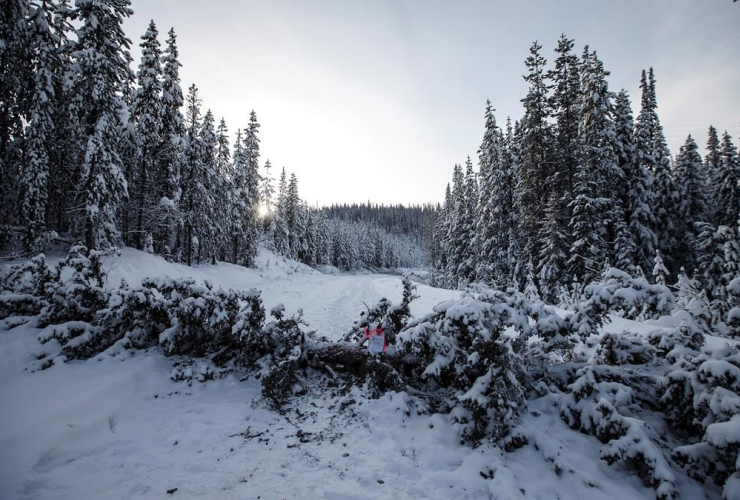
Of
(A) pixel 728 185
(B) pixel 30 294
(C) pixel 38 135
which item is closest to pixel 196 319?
(B) pixel 30 294

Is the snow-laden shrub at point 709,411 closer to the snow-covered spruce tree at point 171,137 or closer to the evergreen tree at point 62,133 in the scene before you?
the evergreen tree at point 62,133

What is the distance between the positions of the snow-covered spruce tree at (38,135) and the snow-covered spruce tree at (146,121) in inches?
212

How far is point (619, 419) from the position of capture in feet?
11.5

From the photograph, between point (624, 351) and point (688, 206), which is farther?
point (688, 206)

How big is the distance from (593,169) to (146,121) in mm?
26933

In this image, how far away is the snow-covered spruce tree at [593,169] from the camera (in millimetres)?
16703

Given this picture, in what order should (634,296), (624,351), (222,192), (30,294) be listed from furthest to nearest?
1. (222,192)
2. (30,294)
3. (624,351)
4. (634,296)

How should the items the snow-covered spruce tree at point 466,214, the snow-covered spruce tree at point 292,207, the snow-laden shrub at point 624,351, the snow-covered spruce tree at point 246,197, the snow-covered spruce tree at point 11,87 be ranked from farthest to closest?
the snow-covered spruce tree at point 292,207 < the snow-covered spruce tree at point 466,214 < the snow-covered spruce tree at point 246,197 < the snow-covered spruce tree at point 11,87 < the snow-laden shrub at point 624,351

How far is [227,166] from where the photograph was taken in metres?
35.1

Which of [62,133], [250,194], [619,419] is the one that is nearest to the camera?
[619,419]

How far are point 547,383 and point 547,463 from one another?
1495mm

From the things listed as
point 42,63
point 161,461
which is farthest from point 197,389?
point 42,63

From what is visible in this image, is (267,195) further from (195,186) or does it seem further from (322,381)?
(322,381)

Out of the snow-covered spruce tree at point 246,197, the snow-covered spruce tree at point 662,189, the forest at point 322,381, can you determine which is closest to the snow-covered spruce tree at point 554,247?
the forest at point 322,381
